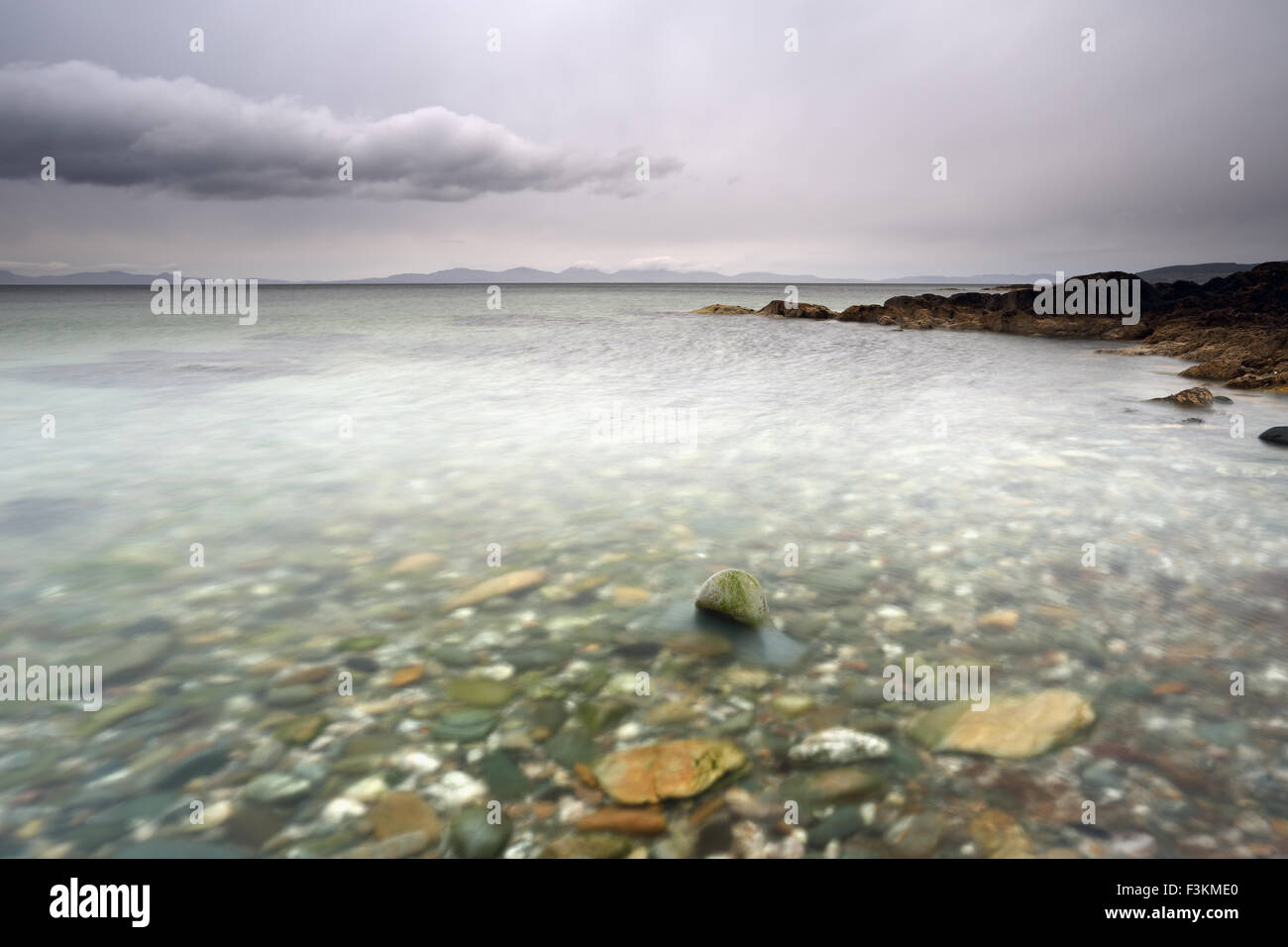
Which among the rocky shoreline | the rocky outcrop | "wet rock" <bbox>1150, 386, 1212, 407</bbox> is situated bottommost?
"wet rock" <bbox>1150, 386, 1212, 407</bbox>

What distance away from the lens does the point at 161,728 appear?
276 cm

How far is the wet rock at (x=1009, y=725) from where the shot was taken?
264cm

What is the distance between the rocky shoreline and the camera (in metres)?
14.2

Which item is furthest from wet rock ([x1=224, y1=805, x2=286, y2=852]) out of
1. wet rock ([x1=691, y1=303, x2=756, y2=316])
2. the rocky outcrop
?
wet rock ([x1=691, y1=303, x2=756, y2=316])

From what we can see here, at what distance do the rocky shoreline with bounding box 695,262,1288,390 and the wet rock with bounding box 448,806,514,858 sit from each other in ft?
51.9

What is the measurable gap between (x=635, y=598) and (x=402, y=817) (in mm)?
1897

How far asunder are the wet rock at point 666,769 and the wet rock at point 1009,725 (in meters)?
0.83

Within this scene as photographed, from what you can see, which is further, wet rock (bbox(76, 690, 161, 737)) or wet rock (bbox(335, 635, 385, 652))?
wet rock (bbox(335, 635, 385, 652))

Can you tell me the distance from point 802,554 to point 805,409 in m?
6.12

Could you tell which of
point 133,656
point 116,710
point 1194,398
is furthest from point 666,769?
point 1194,398

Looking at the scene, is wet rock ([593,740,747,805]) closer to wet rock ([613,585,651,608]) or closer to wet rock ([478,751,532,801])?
wet rock ([478,751,532,801])

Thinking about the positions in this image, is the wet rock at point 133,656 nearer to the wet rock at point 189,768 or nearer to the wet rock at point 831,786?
the wet rock at point 189,768

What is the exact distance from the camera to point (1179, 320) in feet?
78.6
